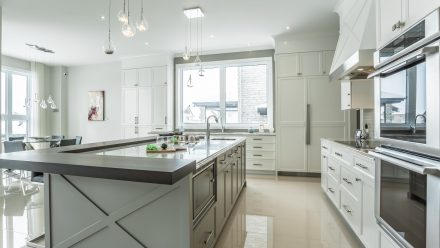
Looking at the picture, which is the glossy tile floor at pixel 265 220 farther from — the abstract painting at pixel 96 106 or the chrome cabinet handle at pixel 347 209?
the abstract painting at pixel 96 106

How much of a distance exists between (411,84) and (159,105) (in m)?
5.83

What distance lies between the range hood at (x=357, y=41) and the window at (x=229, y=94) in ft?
8.55

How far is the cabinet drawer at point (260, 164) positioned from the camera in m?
5.23

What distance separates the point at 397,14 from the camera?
1560 mm

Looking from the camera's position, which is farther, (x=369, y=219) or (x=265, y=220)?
(x=265, y=220)

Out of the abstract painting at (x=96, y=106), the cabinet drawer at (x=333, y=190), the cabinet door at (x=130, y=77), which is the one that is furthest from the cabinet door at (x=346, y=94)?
the abstract painting at (x=96, y=106)

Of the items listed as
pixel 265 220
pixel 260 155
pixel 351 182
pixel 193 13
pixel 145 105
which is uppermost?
pixel 193 13

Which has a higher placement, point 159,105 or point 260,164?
point 159,105

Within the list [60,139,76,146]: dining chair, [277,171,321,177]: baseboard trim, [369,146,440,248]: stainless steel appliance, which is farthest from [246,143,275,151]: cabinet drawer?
[60,139,76,146]: dining chair

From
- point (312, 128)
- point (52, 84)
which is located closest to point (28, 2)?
point (52, 84)

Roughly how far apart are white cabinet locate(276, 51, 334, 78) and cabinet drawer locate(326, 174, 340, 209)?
2515 mm

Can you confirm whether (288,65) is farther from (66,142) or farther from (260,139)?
(66,142)

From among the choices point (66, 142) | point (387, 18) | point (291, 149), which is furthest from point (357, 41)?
point (66, 142)

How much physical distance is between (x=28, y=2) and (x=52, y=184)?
3544 mm
